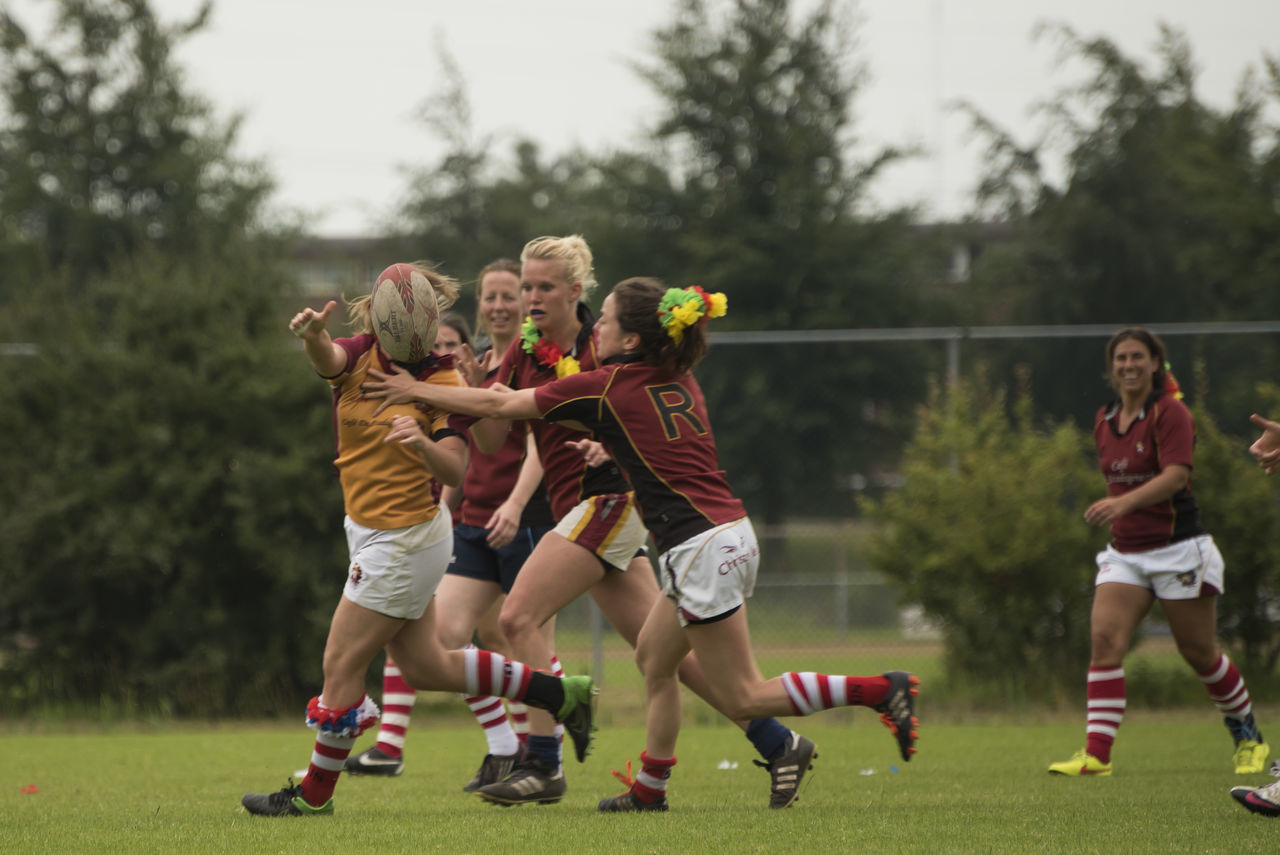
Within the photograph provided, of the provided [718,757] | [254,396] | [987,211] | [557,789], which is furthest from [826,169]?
[557,789]

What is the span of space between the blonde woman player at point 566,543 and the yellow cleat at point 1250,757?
2537 mm

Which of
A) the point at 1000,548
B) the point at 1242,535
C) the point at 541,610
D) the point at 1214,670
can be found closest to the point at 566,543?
the point at 541,610

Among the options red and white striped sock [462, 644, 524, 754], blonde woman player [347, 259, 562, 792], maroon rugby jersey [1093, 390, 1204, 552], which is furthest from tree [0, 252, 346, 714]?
maroon rugby jersey [1093, 390, 1204, 552]

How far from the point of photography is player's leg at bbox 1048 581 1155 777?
6.50 m

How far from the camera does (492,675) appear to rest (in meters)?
5.04

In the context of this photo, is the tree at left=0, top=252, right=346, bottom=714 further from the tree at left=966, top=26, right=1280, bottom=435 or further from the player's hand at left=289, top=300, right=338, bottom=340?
the tree at left=966, top=26, right=1280, bottom=435

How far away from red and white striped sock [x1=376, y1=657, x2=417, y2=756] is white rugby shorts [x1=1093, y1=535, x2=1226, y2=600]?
370cm

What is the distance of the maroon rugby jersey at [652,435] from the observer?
4695 mm

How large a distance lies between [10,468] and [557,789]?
21.5 feet

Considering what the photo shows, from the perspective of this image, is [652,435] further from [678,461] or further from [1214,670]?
[1214,670]

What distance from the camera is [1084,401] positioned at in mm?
10164

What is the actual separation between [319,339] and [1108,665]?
433 cm

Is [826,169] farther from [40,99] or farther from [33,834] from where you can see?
[33,834]

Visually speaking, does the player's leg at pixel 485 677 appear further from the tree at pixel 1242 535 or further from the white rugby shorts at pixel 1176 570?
the tree at pixel 1242 535
